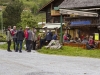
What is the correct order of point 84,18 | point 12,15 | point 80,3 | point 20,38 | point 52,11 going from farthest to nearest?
point 12,15 < point 52,11 < point 80,3 < point 84,18 < point 20,38

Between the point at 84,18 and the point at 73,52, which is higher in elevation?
the point at 84,18

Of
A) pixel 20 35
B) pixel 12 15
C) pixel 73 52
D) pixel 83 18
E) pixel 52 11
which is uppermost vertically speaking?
pixel 52 11

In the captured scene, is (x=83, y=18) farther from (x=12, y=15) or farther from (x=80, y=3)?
(x=12, y=15)

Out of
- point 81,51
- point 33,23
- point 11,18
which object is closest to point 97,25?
point 81,51

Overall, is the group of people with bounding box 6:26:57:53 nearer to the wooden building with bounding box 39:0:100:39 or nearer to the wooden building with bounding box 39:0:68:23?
the wooden building with bounding box 39:0:100:39

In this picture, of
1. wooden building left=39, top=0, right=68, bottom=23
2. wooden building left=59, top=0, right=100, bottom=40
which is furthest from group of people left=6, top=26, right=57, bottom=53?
wooden building left=39, top=0, right=68, bottom=23

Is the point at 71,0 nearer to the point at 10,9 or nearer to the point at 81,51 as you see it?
the point at 81,51

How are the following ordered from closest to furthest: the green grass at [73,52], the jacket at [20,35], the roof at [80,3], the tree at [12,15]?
the green grass at [73,52]
the jacket at [20,35]
the roof at [80,3]
the tree at [12,15]

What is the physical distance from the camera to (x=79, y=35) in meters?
32.1

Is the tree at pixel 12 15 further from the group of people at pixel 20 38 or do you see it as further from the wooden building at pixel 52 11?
the group of people at pixel 20 38

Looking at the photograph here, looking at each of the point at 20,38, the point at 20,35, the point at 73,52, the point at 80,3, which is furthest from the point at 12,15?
the point at 73,52

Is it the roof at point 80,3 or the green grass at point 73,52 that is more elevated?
the roof at point 80,3

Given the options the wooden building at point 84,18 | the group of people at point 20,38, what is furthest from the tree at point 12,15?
the group of people at point 20,38

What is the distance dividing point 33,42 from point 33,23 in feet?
115
